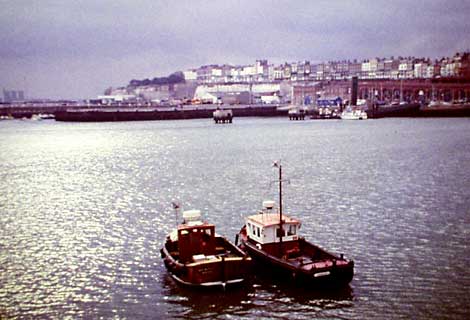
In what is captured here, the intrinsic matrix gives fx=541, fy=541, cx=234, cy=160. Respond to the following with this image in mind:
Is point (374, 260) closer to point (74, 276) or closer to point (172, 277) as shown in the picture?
point (172, 277)

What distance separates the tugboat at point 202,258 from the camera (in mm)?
16031

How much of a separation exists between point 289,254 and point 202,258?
9.13ft

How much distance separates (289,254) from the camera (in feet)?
56.6

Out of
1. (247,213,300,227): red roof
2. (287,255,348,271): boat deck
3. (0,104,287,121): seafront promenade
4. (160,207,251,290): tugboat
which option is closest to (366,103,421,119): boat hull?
(0,104,287,121): seafront promenade

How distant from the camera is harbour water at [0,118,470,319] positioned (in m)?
15.4

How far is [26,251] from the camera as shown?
21.1 m

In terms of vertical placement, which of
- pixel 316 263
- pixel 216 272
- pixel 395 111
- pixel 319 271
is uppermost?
pixel 395 111

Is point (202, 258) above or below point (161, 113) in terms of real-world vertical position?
below

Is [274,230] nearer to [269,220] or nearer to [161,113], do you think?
[269,220]

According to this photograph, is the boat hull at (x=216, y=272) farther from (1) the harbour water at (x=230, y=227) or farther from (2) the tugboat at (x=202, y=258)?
(1) the harbour water at (x=230, y=227)

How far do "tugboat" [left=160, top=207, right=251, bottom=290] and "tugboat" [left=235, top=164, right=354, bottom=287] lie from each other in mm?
854

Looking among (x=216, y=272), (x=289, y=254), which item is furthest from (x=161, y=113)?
(x=216, y=272)

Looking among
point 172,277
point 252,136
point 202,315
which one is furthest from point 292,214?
point 252,136

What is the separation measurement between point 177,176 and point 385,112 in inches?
3530
